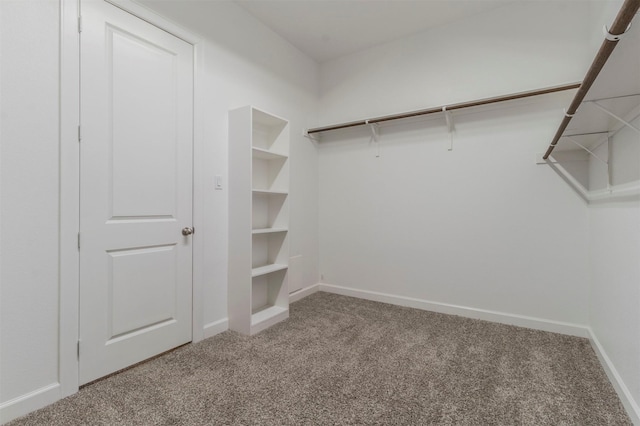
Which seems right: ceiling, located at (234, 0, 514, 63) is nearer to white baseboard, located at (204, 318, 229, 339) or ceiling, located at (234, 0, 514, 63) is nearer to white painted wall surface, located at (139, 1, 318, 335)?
white painted wall surface, located at (139, 1, 318, 335)

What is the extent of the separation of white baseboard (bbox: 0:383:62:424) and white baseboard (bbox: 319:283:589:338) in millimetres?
2559

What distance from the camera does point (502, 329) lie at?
2496 mm

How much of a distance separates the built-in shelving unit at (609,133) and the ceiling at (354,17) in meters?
1.48

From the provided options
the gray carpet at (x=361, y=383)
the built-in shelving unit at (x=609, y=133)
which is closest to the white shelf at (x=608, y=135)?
the built-in shelving unit at (x=609, y=133)

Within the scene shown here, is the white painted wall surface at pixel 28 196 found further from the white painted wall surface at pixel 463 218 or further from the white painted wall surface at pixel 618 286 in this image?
the white painted wall surface at pixel 618 286

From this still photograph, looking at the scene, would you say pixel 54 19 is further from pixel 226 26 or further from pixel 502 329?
pixel 502 329

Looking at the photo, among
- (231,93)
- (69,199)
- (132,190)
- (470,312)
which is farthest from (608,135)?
(69,199)

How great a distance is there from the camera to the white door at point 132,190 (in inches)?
67.9

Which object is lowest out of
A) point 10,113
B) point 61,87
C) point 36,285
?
point 36,285

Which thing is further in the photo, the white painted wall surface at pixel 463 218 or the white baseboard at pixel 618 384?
the white painted wall surface at pixel 463 218

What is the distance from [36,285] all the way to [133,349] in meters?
0.69

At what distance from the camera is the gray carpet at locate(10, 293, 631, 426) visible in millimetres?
1454

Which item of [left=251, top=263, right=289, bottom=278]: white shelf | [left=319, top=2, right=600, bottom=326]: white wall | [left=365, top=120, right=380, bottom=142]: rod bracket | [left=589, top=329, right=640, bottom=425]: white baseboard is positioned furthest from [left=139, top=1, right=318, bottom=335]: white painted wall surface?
[left=589, top=329, right=640, bottom=425]: white baseboard

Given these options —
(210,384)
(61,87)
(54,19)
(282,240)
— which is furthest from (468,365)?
(54,19)
